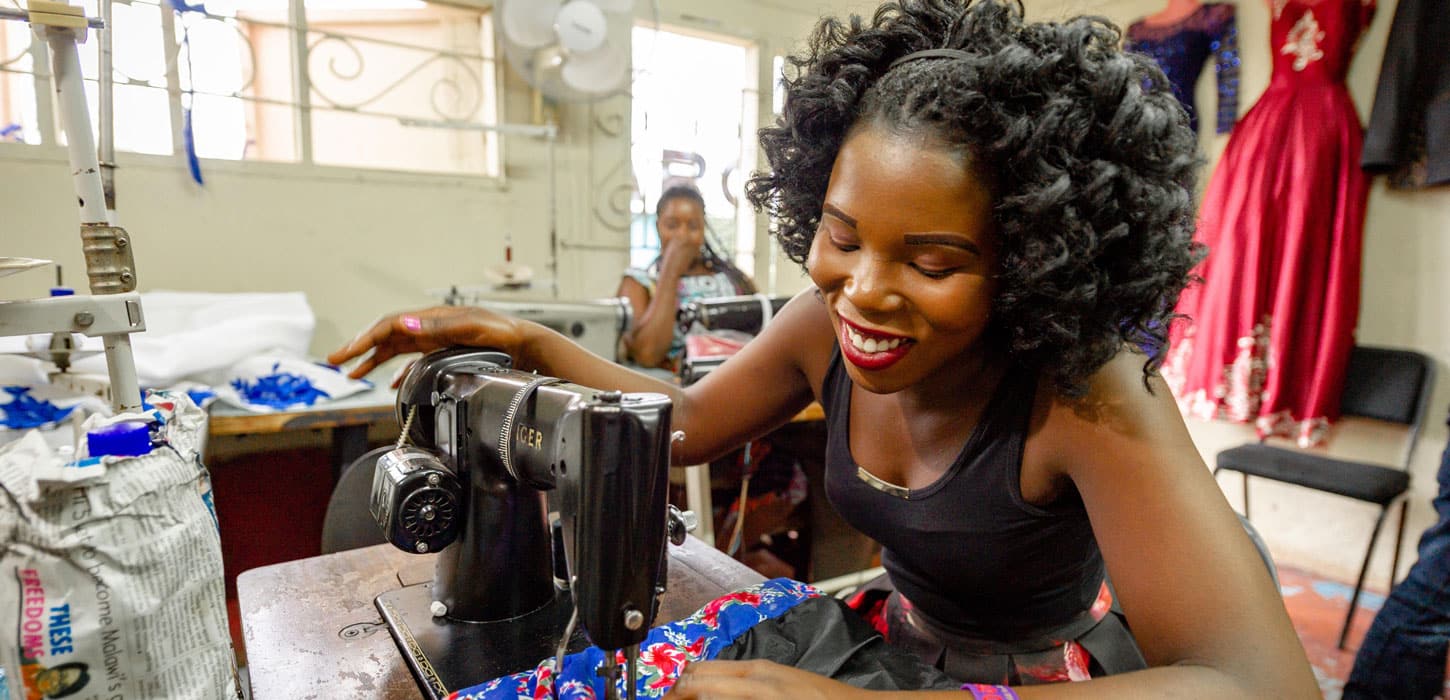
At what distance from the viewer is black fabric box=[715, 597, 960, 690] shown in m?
0.70

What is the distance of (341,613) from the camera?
2.85 ft

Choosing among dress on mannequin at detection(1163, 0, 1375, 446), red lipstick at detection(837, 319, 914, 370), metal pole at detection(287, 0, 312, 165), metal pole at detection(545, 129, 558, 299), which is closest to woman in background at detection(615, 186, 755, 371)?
metal pole at detection(545, 129, 558, 299)

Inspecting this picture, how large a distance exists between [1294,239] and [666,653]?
2.94 m

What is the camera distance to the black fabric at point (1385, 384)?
2570 millimetres

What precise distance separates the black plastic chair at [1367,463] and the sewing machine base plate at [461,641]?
2611mm

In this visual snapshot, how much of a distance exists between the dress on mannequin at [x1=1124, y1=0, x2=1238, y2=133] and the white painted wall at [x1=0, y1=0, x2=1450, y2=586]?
0.09m

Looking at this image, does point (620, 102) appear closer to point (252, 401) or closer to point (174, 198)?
point (174, 198)

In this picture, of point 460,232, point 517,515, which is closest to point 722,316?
point 517,515

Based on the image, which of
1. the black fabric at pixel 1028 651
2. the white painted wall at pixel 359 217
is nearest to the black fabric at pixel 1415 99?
the white painted wall at pixel 359 217

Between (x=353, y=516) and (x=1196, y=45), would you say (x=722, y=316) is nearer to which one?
(x=353, y=516)

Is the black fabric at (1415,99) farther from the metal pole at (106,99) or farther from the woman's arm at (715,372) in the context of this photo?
the metal pole at (106,99)

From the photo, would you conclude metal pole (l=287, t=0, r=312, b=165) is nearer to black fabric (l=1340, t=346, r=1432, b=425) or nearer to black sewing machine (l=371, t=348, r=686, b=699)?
black sewing machine (l=371, t=348, r=686, b=699)

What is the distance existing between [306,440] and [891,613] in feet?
7.13

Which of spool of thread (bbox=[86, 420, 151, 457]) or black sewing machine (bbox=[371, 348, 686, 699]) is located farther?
black sewing machine (bbox=[371, 348, 686, 699])
